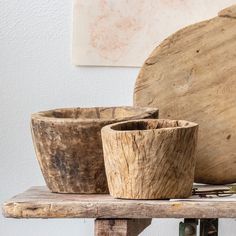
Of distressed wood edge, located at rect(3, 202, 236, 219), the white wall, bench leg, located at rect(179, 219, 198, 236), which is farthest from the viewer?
the white wall

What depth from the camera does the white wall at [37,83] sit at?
4.21 feet

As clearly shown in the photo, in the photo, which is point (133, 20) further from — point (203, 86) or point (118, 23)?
point (203, 86)

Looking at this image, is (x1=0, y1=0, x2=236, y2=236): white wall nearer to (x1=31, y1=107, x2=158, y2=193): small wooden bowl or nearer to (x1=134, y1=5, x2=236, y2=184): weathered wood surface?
(x1=134, y1=5, x2=236, y2=184): weathered wood surface

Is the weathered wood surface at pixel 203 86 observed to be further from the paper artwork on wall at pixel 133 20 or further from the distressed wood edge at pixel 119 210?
the distressed wood edge at pixel 119 210

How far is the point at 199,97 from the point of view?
1166 millimetres

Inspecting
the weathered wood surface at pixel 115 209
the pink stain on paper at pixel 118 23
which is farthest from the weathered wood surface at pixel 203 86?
the weathered wood surface at pixel 115 209

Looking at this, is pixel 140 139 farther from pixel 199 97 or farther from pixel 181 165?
pixel 199 97

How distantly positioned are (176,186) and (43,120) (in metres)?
0.21

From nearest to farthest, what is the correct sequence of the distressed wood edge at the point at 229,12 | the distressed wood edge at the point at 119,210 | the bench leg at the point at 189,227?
the distressed wood edge at the point at 119,210
the bench leg at the point at 189,227
the distressed wood edge at the point at 229,12

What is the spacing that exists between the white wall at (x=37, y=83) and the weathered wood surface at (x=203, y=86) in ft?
0.40

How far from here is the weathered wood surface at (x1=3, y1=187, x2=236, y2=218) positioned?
939mm

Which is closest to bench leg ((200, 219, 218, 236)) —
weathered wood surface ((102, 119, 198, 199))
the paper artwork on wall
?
weathered wood surface ((102, 119, 198, 199))

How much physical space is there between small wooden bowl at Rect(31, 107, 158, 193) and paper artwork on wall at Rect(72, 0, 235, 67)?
237 millimetres

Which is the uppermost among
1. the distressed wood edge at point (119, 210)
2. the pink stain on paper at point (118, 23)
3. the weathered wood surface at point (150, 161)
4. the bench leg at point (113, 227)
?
the pink stain on paper at point (118, 23)
